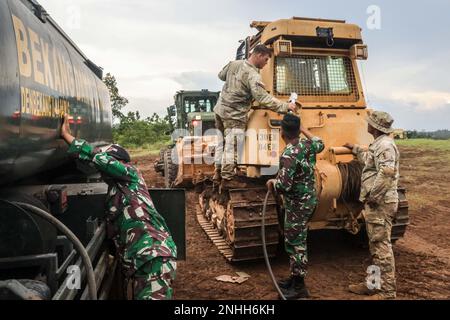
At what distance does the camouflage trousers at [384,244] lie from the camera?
471 centimetres

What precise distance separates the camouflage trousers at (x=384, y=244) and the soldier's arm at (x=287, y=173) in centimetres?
105

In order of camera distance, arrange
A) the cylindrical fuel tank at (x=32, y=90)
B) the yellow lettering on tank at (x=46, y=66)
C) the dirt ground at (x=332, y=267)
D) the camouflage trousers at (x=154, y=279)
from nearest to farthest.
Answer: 1. the cylindrical fuel tank at (x=32, y=90)
2. the yellow lettering on tank at (x=46, y=66)
3. the camouflage trousers at (x=154, y=279)
4. the dirt ground at (x=332, y=267)

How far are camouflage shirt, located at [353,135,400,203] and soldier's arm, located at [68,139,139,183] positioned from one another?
289 centimetres

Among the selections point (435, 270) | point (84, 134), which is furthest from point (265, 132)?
point (435, 270)

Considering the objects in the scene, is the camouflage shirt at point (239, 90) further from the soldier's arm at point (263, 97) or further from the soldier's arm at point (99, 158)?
the soldier's arm at point (99, 158)

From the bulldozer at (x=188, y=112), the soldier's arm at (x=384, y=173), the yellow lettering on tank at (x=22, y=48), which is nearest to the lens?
the yellow lettering on tank at (x=22, y=48)

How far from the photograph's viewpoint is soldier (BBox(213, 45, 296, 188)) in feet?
18.2

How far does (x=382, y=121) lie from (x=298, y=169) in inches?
44.3

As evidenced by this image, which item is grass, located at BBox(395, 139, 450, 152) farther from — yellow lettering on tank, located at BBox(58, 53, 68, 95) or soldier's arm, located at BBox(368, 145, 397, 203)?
yellow lettering on tank, located at BBox(58, 53, 68, 95)

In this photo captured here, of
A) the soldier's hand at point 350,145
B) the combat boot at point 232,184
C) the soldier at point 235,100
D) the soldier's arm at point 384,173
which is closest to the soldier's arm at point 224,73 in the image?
the soldier at point 235,100

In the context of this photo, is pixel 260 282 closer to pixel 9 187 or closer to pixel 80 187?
pixel 80 187

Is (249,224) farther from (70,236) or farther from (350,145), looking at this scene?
(70,236)

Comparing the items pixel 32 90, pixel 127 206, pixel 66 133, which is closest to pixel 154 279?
pixel 127 206

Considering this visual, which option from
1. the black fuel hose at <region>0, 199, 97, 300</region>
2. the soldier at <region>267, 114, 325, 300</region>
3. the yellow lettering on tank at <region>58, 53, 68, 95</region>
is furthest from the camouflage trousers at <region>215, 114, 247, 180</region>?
the black fuel hose at <region>0, 199, 97, 300</region>
